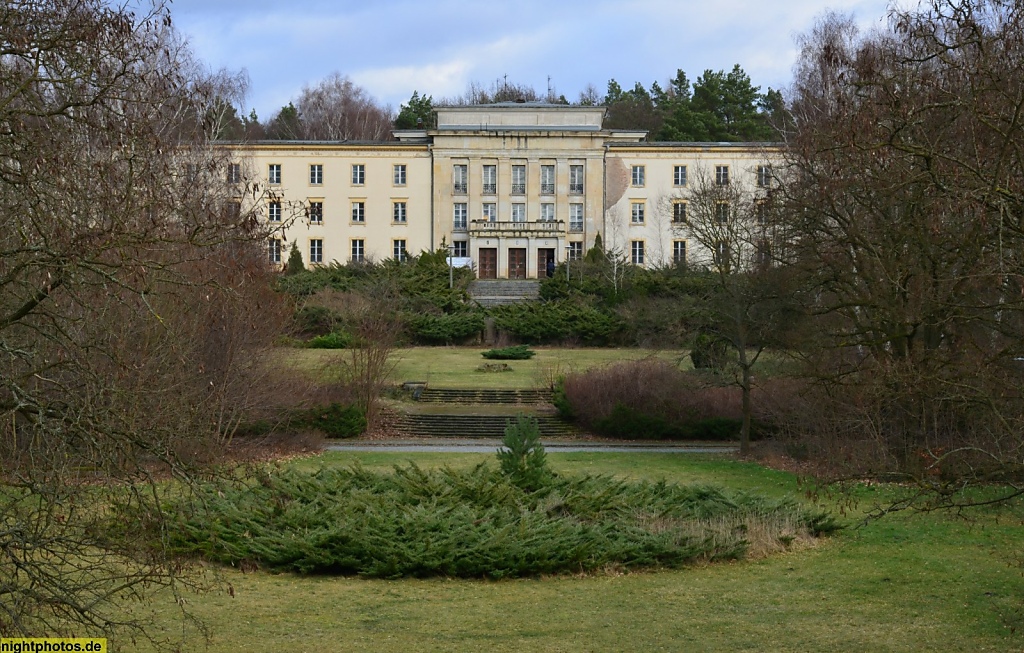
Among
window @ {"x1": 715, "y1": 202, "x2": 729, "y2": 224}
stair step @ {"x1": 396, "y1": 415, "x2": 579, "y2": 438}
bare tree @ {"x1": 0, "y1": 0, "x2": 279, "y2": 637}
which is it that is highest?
window @ {"x1": 715, "y1": 202, "x2": 729, "y2": 224}

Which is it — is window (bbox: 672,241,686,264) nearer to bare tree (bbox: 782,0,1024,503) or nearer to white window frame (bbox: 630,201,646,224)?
white window frame (bbox: 630,201,646,224)

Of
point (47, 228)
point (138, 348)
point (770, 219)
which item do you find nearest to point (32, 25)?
point (47, 228)

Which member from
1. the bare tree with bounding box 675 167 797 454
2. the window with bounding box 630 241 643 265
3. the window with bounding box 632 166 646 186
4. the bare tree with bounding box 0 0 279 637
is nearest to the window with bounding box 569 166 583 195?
the window with bounding box 632 166 646 186

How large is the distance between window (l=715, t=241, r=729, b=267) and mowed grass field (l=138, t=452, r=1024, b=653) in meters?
13.2

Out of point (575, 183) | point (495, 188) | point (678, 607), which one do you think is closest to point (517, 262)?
point (495, 188)

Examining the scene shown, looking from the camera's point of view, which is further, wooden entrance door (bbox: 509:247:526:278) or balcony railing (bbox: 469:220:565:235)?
wooden entrance door (bbox: 509:247:526:278)

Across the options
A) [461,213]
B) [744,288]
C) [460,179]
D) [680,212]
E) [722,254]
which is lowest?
[744,288]

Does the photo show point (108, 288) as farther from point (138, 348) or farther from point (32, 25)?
point (138, 348)

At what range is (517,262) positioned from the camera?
70.9 metres

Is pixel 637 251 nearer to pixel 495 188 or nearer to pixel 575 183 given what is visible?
pixel 575 183

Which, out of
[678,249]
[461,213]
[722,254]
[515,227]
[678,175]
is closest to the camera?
[722,254]

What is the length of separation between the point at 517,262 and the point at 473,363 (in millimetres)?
27932

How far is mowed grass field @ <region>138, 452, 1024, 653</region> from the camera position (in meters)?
10.7

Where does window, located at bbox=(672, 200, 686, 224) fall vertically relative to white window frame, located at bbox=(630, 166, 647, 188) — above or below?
below
